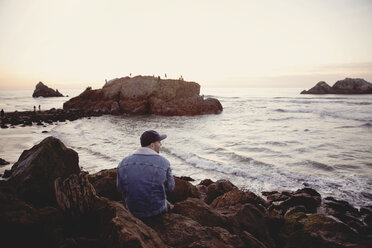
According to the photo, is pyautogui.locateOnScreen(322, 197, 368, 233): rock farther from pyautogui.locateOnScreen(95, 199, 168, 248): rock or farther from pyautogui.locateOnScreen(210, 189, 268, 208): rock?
pyautogui.locateOnScreen(95, 199, 168, 248): rock

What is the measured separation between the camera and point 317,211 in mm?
6844

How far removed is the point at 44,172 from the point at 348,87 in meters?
112

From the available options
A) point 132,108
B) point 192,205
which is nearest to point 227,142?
point 192,205

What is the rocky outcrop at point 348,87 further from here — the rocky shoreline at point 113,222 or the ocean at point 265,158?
the rocky shoreline at point 113,222

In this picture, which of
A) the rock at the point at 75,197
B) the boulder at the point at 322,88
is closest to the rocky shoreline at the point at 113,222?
the rock at the point at 75,197

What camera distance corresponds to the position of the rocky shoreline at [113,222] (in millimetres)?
2697

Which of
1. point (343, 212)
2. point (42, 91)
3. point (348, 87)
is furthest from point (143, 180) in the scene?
point (42, 91)

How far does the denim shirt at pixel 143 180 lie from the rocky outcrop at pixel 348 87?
110000 mm

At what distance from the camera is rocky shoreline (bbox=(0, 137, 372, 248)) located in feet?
8.85

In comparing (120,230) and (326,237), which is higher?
(120,230)

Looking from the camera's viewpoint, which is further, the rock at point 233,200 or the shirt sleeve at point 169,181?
A: the rock at point 233,200

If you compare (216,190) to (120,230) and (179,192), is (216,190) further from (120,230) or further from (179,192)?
(120,230)

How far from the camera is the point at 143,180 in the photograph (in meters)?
3.52

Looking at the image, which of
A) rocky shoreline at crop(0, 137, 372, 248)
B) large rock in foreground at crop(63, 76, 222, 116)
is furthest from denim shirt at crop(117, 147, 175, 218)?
large rock in foreground at crop(63, 76, 222, 116)
